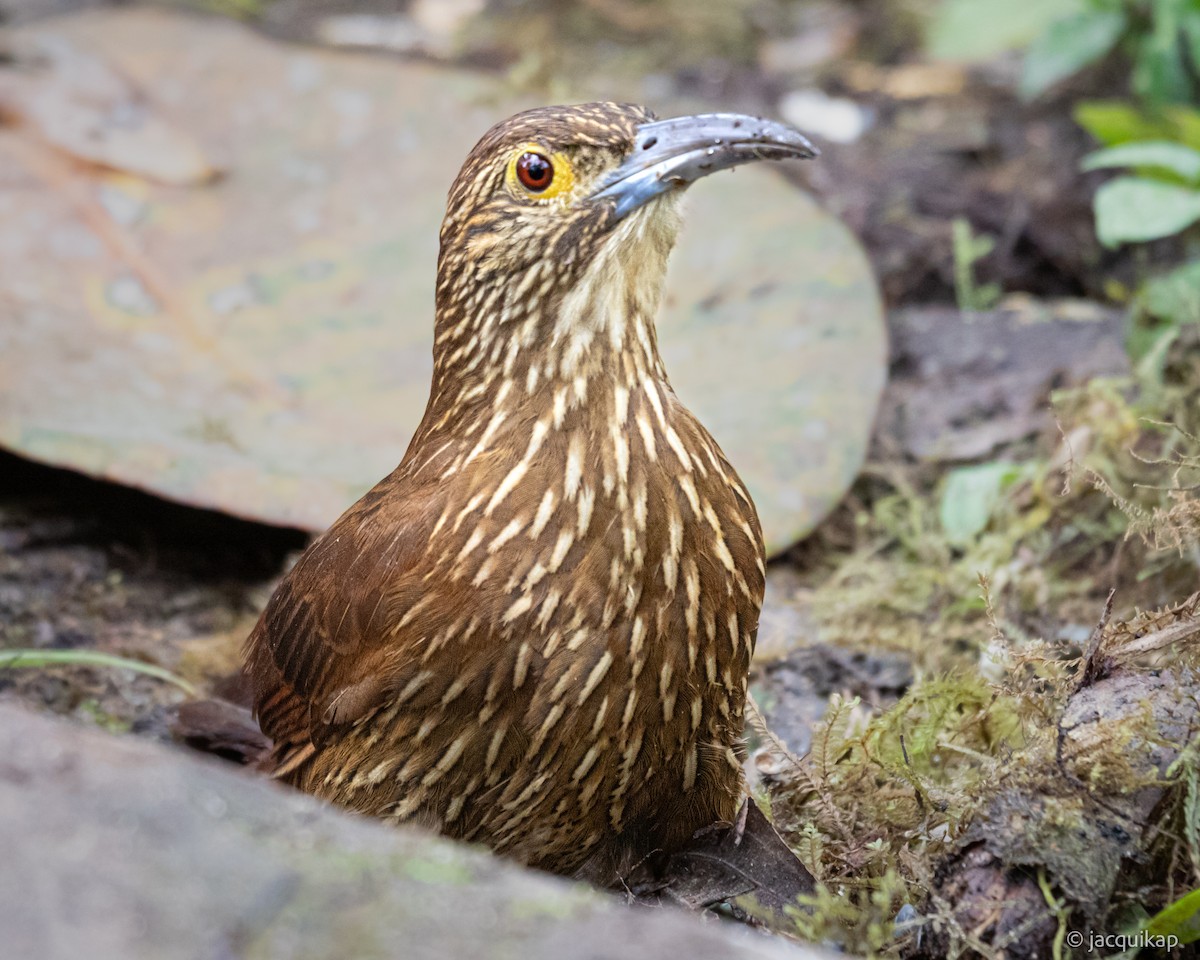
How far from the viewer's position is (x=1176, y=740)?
249cm

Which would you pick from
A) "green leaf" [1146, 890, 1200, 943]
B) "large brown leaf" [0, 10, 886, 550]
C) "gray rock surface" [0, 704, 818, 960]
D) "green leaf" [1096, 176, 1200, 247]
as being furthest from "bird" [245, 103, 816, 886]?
"green leaf" [1096, 176, 1200, 247]

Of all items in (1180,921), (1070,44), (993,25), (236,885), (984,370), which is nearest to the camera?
(236,885)

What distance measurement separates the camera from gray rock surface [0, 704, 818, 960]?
1.68 m

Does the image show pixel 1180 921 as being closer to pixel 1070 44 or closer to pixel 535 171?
pixel 535 171

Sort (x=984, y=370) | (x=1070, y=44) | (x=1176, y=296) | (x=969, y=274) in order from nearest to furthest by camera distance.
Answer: (x=1176, y=296) < (x=984, y=370) < (x=969, y=274) < (x=1070, y=44)

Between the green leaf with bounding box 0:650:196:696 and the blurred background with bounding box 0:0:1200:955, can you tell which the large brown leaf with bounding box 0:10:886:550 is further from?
the green leaf with bounding box 0:650:196:696

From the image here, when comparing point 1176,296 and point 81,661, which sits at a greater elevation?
point 1176,296

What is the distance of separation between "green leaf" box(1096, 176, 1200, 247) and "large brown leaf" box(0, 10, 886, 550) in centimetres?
86

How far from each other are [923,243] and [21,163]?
12.1 ft

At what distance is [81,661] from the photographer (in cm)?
373

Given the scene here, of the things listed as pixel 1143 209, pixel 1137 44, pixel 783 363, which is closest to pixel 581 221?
pixel 783 363

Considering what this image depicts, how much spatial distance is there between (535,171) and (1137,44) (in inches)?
173

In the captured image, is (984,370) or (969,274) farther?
(969,274)

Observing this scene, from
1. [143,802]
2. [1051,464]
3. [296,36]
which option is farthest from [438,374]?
[296,36]
